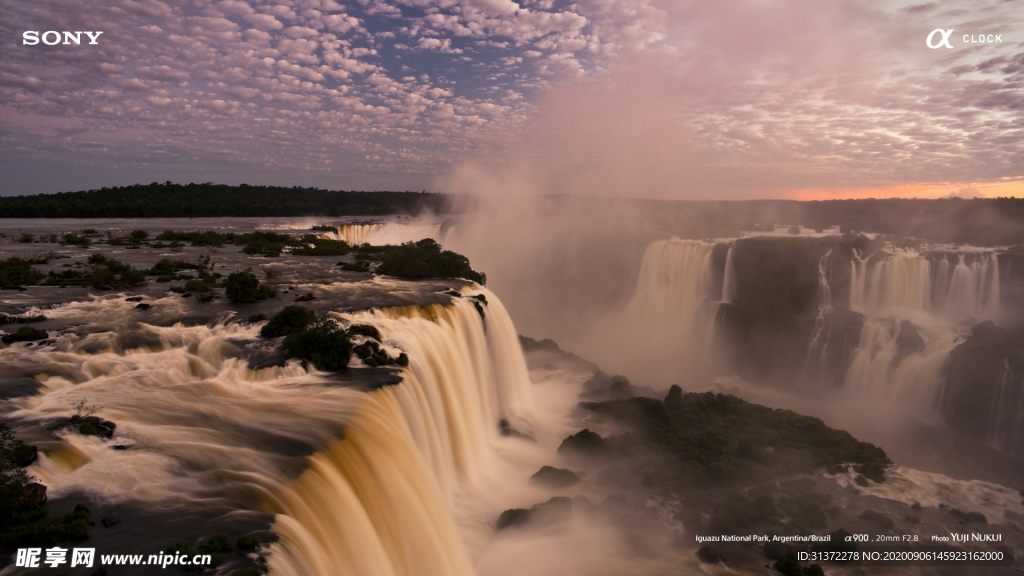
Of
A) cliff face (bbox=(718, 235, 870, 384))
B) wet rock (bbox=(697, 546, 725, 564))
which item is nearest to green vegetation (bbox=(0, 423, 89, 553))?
wet rock (bbox=(697, 546, 725, 564))

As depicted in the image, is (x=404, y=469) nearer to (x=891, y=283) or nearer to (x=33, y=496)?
(x=33, y=496)

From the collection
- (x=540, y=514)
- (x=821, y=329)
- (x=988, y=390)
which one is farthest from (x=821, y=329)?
(x=540, y=514)

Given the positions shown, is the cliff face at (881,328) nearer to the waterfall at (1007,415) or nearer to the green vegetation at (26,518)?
the waterfall at (1007,415)

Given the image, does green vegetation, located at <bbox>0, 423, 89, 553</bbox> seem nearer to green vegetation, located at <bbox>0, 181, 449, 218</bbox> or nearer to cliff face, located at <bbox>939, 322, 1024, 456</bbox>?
cliff face, located at <bbox>939, 322, 1024, 456</bbox>

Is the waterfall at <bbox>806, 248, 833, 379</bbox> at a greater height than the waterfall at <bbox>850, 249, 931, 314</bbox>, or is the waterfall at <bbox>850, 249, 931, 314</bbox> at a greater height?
the waterfall at <bbox>850, 249, 931, 314</bbox>

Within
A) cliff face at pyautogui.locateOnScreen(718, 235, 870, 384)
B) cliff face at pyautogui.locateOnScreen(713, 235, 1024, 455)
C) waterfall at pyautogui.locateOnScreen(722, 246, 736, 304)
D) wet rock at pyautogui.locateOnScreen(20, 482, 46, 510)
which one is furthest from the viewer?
waterfall at pyautogui.locateOnScreen(722, 246, 736, 304)

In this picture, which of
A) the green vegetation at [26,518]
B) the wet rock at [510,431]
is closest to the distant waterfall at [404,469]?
the wet rock at [510,431]

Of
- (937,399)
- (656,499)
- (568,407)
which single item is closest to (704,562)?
(656,499)

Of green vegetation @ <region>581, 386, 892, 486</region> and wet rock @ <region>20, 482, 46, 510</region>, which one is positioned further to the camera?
green vegetation @ <region>581, 386, 892, 486</region>
